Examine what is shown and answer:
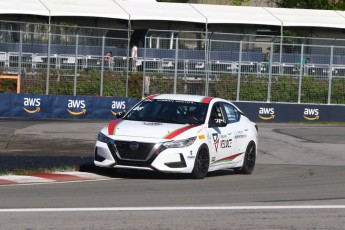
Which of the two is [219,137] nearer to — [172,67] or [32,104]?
[32,104]

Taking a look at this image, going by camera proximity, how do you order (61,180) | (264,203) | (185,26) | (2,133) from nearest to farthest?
(264,203), (61,180), (2,133), (185,26)

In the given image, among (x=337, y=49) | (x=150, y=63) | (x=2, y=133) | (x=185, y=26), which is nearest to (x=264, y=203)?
(x=2, y=133)

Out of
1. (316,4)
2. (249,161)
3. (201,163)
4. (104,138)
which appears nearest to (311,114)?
(249,161)

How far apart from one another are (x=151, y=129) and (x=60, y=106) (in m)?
16.3

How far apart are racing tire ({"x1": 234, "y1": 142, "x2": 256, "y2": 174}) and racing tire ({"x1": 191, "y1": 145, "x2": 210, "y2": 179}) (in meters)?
1.50

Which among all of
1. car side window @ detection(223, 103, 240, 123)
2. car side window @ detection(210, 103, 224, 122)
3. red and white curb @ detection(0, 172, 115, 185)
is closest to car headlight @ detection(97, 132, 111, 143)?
red and white curb @ detection(0, 172, 115, 185)

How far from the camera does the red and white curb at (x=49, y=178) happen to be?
15.1 m

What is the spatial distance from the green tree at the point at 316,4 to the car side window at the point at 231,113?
1491 inches

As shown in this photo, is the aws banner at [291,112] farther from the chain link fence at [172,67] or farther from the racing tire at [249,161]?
the racing tire at [249,161]

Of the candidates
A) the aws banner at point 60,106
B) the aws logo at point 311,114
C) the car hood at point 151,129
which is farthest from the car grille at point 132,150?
the aws logo at point 311,114

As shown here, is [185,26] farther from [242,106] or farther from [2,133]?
[2,133]

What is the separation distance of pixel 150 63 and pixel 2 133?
991 centimetres

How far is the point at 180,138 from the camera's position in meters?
15.9

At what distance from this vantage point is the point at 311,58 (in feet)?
117
